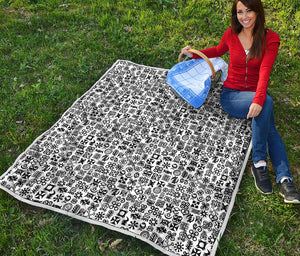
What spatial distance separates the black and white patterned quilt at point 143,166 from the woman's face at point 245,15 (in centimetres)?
134

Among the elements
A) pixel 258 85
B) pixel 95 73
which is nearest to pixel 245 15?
pixel 258 85

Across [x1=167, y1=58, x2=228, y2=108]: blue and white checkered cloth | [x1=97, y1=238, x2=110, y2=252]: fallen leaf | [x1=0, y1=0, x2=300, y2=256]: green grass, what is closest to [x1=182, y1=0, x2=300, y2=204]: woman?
[x1=0, y1=0, x2=300, y2=256]: green grass

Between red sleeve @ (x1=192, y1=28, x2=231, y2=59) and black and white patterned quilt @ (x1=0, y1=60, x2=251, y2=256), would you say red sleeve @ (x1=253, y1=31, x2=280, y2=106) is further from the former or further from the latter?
black and white patterned quilt @ (x1=0, y1=60, x2=251, y2=256)

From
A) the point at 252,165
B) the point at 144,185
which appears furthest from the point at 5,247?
the point at 252,165

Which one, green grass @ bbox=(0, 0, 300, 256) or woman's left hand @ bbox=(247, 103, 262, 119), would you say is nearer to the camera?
green grass @ bbox=(0, 0, 300, 256)

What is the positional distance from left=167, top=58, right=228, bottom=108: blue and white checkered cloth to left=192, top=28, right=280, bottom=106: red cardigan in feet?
0.91

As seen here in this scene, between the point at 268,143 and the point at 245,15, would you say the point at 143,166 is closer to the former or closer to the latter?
the point at 268,143

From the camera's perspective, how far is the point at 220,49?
4.58 m

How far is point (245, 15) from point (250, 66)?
690 millimetres

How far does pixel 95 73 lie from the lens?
5.54 m

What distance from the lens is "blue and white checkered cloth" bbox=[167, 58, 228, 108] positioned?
4.62 meters

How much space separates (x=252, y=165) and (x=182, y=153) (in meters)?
0.95

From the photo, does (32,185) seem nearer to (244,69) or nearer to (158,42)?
(244,69)

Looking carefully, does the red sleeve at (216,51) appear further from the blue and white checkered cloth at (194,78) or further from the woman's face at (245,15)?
the woman's face at (245,15)
